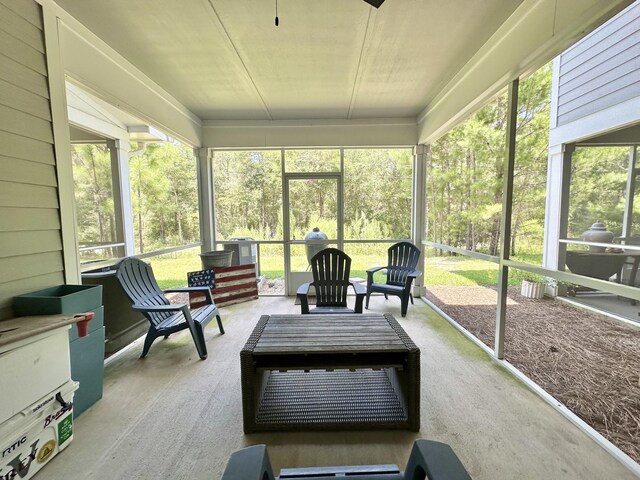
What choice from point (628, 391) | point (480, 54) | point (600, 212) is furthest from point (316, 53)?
point (628, 391)

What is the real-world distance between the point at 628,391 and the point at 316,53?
382 centimetres

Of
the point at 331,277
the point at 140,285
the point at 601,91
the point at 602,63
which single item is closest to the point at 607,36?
the point at 602,63

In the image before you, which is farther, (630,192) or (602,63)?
(602,63)

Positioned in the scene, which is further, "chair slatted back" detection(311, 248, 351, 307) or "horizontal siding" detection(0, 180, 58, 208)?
"chair slatted back" detection(311, 248, 351, 307)

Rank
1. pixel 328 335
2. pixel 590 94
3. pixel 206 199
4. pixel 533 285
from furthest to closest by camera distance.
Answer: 1. pixel 206 199
2. pixel 533 285
3. pixel 590 94
4. pixel 328 335

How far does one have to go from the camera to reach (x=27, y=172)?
1.80 meters

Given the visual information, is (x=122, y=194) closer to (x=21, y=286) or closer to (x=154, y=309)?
(x=154, y=309)

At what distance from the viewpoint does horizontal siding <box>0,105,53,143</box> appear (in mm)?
1667

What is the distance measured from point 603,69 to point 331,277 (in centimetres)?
288

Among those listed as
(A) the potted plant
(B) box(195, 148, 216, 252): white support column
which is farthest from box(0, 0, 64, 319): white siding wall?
(A) the potted plant

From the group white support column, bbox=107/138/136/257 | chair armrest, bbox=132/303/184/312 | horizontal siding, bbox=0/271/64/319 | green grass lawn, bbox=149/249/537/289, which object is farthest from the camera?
green grass lawn, bbox=149/249/537/289

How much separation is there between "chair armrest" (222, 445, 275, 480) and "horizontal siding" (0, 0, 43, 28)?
2792 millimetres

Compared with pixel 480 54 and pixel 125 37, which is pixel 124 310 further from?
pixel 480 54

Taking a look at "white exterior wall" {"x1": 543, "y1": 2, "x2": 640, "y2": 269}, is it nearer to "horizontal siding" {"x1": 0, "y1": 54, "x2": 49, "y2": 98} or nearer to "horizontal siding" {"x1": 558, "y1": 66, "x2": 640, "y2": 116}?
"horizontal siding" {"x1": 558, "y1": 66, "x2": 640, "y2": 116}
